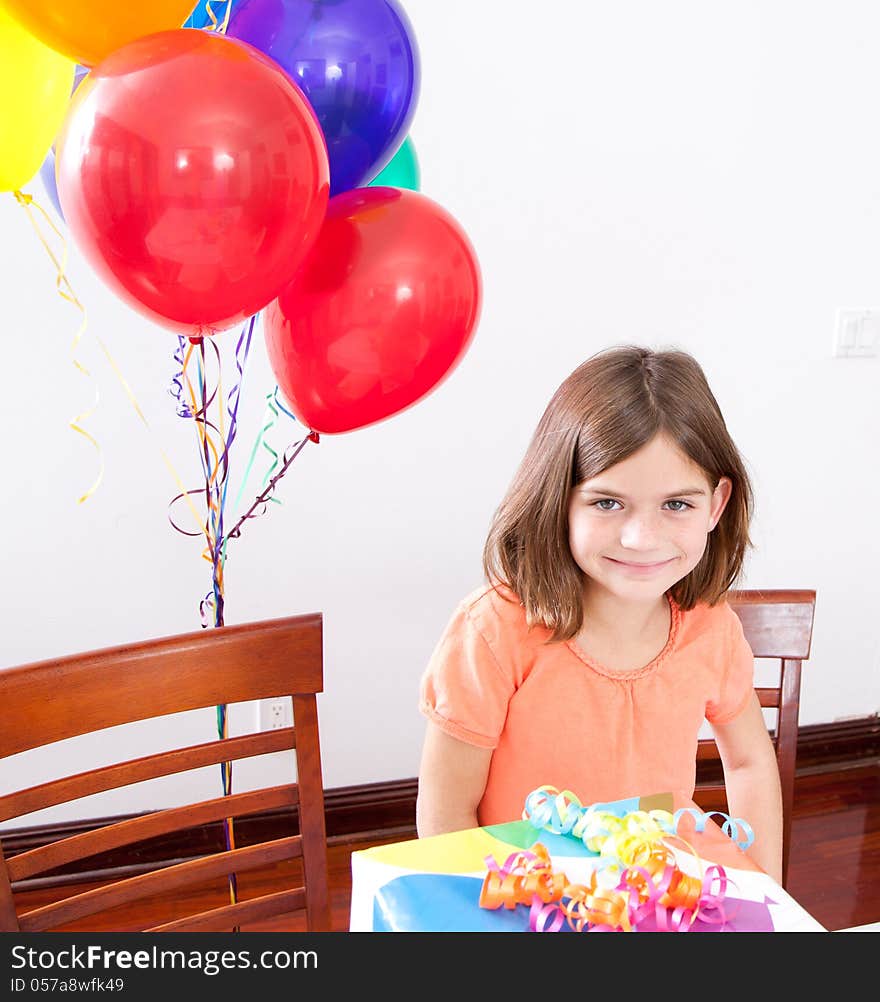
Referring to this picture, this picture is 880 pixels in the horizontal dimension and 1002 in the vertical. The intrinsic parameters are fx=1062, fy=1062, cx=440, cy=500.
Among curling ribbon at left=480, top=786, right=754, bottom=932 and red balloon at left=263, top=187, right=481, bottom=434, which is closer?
curling ribbon at left=480, top=786, right=754, bottom=932

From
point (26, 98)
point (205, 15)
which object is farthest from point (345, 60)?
point (26, 98)

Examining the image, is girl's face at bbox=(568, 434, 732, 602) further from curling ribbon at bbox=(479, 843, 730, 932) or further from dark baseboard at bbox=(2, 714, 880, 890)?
dark baseboard at bbox=(2, 714, 880, 890)

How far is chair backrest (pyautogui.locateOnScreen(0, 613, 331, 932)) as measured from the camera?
98cm

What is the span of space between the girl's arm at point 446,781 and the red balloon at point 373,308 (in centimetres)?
40

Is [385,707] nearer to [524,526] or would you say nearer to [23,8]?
[524,526]

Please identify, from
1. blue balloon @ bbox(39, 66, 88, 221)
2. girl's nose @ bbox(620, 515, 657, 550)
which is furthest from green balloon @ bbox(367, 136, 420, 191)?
girl's nose @ bbox(620, 515, 657, 550)

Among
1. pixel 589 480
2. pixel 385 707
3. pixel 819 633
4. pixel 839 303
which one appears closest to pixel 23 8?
pixel 589 480

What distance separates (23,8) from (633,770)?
102 cm

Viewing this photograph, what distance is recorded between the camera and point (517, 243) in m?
2.08

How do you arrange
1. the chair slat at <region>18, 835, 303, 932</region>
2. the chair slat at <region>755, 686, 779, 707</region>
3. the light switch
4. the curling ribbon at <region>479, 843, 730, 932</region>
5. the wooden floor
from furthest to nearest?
the light switch
the wooden floor
the chair slat at <region>755, 686, 779, 707</region>
the chair slat at <region>18, 835, 303, 932</region>
the curling ribbon at <region>479, 843, 730, 932</region>

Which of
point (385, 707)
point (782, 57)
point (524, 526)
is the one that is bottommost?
point (385, 707)

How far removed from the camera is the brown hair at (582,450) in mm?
1173

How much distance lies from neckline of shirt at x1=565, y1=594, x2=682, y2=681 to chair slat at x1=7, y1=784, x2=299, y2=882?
0.37 meters

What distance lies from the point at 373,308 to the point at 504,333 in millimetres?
1118
